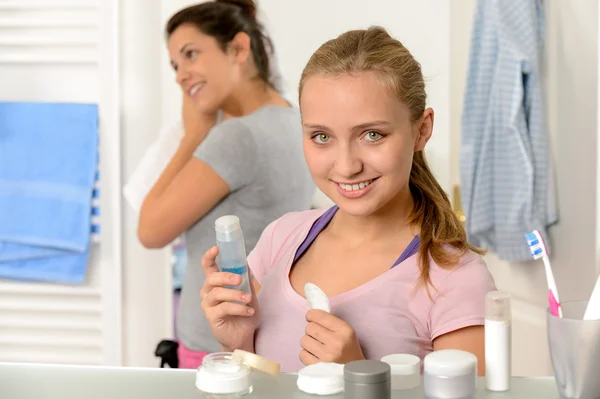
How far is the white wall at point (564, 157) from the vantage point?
1846 mm

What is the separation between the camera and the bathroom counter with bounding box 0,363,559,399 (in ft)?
2.59

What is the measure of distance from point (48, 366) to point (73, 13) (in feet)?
4.90

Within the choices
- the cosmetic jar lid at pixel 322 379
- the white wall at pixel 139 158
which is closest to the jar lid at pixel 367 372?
the cosmetic jar lid at pixel 322 379

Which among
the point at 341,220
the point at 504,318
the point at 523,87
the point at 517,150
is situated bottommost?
the point at 504,318

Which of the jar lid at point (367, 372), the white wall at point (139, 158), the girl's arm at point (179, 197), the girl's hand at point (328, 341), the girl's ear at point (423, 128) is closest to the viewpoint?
the jar lid at point (367, 372)

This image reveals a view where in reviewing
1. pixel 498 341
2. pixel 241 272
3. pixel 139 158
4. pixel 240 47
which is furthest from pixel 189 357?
pixel 498 341

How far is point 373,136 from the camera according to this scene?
0.95 m

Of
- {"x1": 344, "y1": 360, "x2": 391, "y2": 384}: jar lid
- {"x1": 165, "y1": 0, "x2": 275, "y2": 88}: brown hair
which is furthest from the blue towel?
{"x1": 344, "y1": 360, "x2": 391, "y2": 384}: jar lid

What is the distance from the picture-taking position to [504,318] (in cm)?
77

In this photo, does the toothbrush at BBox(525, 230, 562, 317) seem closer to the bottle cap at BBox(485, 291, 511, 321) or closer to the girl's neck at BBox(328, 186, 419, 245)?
the bottle cap at BBox(485, 291, 511, 321)

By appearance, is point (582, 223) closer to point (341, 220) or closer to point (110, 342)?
point (341, 220)

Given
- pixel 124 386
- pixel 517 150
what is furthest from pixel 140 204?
pixel 124 386

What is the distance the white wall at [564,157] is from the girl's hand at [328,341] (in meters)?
1.06

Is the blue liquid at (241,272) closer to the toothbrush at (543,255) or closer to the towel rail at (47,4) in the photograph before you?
the toothbrush at (543,255)
